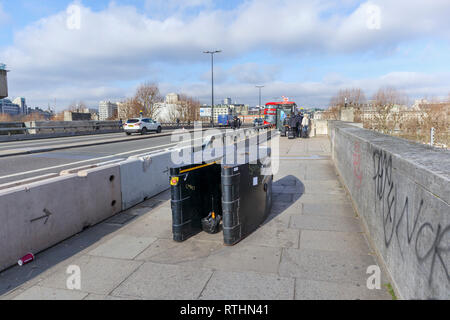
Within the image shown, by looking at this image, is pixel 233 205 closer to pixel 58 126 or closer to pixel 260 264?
pixel 260 264

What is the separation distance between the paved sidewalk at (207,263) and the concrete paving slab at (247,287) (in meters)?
0.01

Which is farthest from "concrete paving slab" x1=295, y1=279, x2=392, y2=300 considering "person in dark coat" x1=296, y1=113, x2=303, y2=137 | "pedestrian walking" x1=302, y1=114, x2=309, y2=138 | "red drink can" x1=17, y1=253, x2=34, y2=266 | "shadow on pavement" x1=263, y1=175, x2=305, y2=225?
"person in dark coat" x1=296, y1=113, x2=303, y2=137

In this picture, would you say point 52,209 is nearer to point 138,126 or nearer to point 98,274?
point 98,274

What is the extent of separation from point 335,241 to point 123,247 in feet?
10.4

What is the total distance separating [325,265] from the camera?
12.9 feet

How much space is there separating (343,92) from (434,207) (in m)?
79.8

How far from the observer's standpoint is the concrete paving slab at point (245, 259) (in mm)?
3922

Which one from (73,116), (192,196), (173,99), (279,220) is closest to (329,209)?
A: (279,220)

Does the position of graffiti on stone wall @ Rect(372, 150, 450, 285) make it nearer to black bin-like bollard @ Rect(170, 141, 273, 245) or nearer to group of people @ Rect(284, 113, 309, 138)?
black bin-like bollard @ Rect(170, 141, 273, 245)

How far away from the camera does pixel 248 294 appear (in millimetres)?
3297

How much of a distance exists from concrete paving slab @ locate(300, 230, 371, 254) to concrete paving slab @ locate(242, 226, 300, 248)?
13 centimetres

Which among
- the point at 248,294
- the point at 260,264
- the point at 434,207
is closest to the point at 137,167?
the point at 260,264

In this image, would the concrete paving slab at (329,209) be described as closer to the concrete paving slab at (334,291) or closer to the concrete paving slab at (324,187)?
the concrete paving slab at (324,187)
